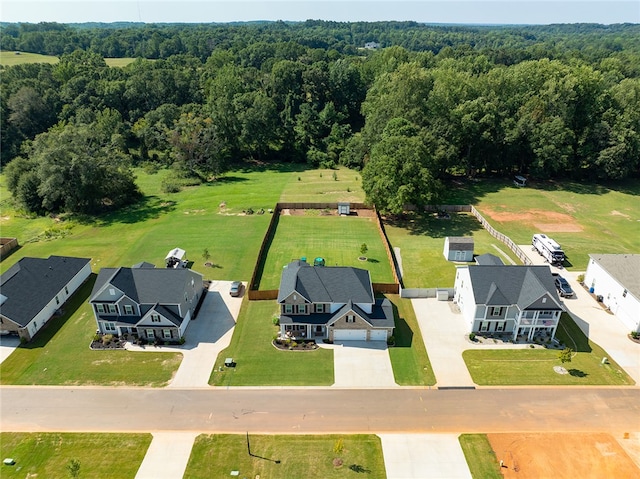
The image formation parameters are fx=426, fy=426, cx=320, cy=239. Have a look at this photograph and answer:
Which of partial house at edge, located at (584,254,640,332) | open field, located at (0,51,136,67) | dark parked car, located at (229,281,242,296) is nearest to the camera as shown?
partial house at edge, located at (584,254,640,332)

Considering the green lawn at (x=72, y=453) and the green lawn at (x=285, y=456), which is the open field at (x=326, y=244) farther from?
the green lawn at (x=72, y=453)

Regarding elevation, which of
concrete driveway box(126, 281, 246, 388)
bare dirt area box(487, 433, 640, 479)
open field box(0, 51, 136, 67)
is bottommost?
concrete driveway box(126, 281, 246, 388)

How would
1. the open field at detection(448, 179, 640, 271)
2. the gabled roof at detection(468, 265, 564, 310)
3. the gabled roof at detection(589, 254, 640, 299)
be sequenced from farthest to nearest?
1. the open field at detection(448, 179, 640, 271)
2. the gabled roof at detection(589, 254, 640, 299)
3. the gabled roof at detection(468, 265, 564, 310)

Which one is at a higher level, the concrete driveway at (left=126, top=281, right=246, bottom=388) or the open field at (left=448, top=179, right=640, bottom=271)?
the open field at (left=448, top=179, right=640, bottom=271)

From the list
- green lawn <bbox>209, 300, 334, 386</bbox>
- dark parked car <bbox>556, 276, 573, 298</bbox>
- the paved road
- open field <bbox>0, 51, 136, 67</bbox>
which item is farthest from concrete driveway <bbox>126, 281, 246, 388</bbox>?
open field <bbox>0, 51, 136, 67</bbox>

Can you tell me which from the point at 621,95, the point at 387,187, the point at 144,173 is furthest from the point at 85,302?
the point at 621,95

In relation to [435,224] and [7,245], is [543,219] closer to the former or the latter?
[435,224]

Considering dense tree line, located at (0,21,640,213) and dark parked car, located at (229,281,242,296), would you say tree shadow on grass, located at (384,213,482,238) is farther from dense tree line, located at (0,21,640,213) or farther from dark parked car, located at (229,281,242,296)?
dark parked car, located at (229,281,242,296)

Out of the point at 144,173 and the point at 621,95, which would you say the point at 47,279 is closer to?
the point at 144,173
